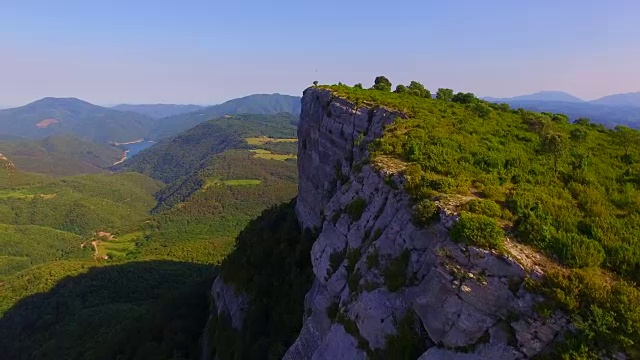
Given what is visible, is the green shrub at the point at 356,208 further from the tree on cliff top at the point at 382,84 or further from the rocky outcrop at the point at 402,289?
the tree on cliff top at the point at 382,84

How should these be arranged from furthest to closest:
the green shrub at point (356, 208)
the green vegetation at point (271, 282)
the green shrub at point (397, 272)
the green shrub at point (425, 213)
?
the green vegetation at point (271, 282) → the green shrub at point (356, 208) → the green shrub at point (425, 213) → the green shrub at point (397, 272)

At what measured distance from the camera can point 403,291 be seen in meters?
15.8

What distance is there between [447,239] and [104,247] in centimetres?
20294

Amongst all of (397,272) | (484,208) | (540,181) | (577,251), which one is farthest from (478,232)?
(540,181)

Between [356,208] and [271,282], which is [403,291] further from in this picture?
[271,282]

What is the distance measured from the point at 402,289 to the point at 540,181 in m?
9.93

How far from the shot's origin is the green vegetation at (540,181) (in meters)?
14.2

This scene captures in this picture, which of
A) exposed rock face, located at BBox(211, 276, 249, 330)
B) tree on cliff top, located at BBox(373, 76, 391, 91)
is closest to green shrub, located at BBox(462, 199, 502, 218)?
exposed rock face, located at BBox(211, 276, 249, 330)

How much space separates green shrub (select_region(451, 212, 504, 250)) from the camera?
1419cm

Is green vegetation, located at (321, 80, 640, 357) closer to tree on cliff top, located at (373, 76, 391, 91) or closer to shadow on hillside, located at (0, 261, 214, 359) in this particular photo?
tree on cliff top, located at (373, 76, 391, 91)

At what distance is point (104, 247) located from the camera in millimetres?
188125

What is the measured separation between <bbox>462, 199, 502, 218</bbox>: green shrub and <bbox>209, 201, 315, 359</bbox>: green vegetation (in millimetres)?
18848

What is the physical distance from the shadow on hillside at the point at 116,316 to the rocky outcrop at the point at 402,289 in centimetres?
3115

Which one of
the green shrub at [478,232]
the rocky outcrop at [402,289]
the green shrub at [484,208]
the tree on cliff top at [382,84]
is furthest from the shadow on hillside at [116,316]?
the green shrub at [478,232]
